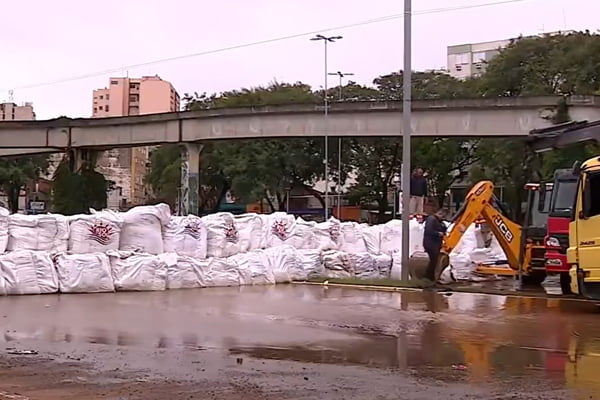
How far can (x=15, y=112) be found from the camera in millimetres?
112125

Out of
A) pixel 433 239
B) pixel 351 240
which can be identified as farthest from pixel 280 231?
pixel 433 239

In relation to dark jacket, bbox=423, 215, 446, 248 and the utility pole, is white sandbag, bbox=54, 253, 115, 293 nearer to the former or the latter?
the utility pole

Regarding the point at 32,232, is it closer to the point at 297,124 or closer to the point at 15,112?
the point at 297,124

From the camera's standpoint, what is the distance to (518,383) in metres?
8.27

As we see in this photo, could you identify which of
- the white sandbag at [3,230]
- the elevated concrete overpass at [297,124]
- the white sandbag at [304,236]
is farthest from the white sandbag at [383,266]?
the elevated concrete overpass at [297,124]

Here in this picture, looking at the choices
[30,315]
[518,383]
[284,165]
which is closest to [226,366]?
[518,383]

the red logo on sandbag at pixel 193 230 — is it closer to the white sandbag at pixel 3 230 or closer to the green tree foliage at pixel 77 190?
the white sandbag at pixel 3 230

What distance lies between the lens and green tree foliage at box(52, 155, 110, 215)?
48.1 metres

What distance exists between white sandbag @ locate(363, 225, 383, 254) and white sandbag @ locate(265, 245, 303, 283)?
230 cm

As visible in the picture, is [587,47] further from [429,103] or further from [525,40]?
[429,103]

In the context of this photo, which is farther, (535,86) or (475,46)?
(475,46)

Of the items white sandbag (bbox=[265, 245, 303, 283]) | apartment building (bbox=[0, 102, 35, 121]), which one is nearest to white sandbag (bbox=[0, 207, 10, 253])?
white sandbag (bbox=[265, 245, 303, 283])

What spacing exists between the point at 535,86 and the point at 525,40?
14.3 ft

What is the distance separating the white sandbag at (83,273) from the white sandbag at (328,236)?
577cm
